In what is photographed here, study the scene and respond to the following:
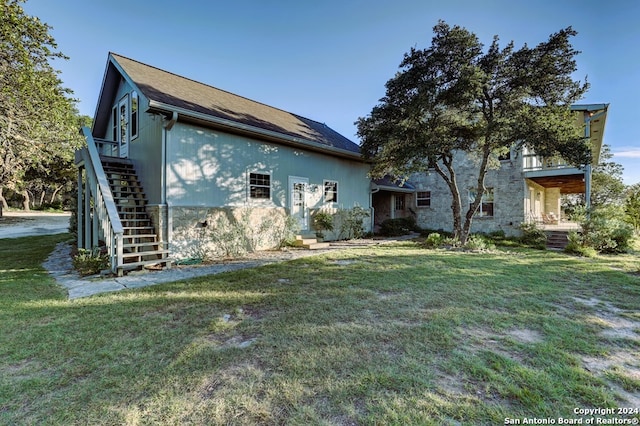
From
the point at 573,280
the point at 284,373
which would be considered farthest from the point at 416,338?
the point at 573,280

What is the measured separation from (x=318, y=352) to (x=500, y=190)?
1430 centimetres

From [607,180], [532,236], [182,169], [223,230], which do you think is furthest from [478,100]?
[607,180]

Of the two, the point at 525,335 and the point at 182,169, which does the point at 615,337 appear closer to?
the point at 525,335

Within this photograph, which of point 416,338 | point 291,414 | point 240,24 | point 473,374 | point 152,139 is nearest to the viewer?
point 291,414

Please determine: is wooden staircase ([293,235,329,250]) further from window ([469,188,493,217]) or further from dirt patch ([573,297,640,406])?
window ([469,188,493,217])

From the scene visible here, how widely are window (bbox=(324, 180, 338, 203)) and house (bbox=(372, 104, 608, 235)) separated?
2.53 m

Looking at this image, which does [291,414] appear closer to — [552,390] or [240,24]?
[552,390]

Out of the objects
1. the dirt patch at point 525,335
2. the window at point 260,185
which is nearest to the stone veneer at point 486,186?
the window at point 260,185

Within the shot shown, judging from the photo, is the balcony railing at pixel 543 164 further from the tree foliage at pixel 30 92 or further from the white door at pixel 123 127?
the tree foliage at pixel 30 92

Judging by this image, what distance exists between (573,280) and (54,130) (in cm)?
1372

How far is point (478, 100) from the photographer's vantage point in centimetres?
952

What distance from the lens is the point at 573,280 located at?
233 inches

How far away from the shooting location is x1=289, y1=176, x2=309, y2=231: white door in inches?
424

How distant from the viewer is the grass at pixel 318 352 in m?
2.14
